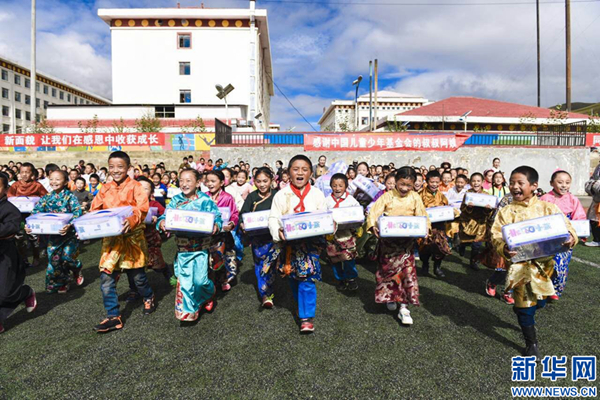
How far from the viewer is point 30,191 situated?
18.3 ft

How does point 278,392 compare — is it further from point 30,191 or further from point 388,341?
point 30,191

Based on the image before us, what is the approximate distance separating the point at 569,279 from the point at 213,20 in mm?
33262

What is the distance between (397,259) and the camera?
11.8 ft

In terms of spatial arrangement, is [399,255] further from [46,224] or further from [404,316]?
[46,224]

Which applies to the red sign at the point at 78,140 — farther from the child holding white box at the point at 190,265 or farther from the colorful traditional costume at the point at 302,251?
the colorful traditional costume at the point at 302,251

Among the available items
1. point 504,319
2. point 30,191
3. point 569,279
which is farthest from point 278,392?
point 30,191

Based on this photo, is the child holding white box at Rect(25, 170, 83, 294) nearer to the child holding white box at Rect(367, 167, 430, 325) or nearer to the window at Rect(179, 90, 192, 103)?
the child holding white box at Rect(367, 167, 430, 325)

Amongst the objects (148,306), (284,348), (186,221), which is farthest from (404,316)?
(148,306)

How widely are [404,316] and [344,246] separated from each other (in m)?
1.22

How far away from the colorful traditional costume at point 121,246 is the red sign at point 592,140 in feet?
65.5

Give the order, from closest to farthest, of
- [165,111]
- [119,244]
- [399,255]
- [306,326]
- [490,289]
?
[306,326], [119,244], [399,255], [490,289], [165,111]

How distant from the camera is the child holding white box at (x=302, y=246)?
3.25 metres

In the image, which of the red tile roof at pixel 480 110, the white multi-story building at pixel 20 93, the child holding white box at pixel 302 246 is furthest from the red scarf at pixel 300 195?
the white multi-story building at pixel 20 93

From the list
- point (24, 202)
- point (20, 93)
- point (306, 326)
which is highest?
point (20, 93)
